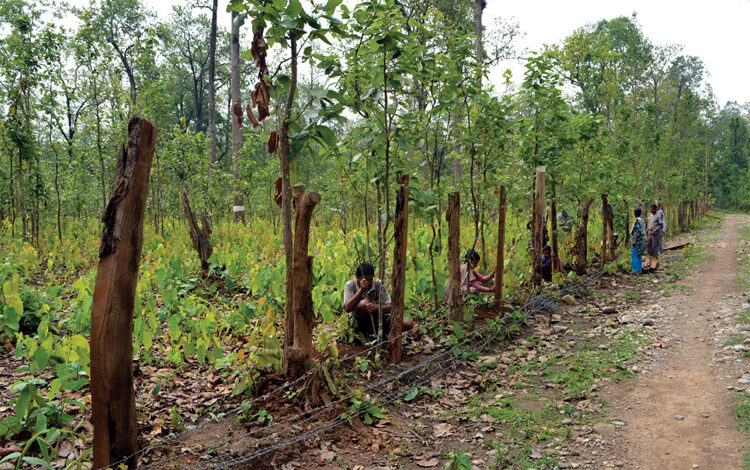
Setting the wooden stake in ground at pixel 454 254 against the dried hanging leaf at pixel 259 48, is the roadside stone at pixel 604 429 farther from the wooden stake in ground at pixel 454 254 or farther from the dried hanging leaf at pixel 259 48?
the dried hanging leaf at pixel 259 48

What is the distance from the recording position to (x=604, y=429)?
12.1ft

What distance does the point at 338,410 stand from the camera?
361cm

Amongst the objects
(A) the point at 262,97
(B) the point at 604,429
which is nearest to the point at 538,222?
(B) the point at 604,429

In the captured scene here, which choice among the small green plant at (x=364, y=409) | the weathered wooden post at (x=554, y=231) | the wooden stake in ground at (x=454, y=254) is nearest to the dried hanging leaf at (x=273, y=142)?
the small green plant at (x=364, y=409)

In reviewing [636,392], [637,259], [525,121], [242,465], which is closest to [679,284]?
[637,259]

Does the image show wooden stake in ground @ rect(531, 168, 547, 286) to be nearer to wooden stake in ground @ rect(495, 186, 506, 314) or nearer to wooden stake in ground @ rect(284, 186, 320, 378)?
wooden stake in ground @ rect(495, 186, 506, 314)

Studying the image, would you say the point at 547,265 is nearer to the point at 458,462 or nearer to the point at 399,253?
the point at 399,253

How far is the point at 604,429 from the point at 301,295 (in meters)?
2.70

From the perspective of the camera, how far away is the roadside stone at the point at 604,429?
362 cm

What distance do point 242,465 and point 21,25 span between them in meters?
10.3

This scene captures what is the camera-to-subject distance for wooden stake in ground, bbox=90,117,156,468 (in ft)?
8.16

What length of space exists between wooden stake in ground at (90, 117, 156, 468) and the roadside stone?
11.2 feet

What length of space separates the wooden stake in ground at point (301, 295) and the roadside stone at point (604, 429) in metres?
2.42

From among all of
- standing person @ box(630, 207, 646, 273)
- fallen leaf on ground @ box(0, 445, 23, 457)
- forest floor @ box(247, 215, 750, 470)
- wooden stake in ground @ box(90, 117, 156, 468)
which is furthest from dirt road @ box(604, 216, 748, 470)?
fallen leaf on ground @ box(0, 445, 23, 457)
